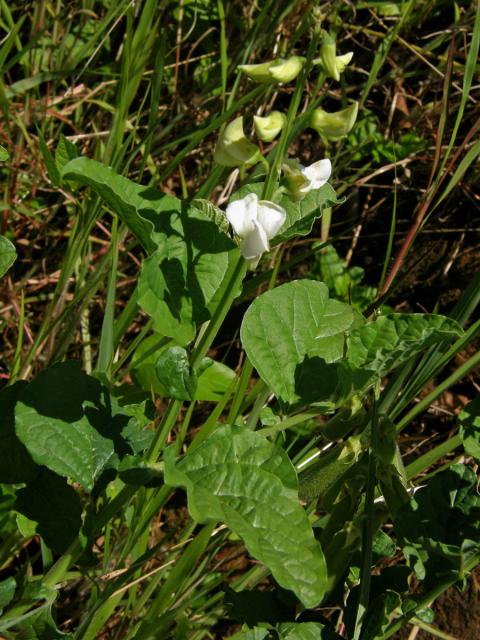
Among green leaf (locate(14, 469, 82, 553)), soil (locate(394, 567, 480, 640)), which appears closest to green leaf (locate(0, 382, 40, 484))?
green leaf (locate(14, 469, 82, 553))

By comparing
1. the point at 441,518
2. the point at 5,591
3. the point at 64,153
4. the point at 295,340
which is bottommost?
the point at 5,591

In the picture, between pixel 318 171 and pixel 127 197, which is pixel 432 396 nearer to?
pixel 318 171

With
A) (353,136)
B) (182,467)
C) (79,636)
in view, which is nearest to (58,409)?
(182,467)

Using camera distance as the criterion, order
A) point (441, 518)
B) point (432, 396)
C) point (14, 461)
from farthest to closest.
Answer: point (432, 396) < point (14, 461) < point (441, 518)

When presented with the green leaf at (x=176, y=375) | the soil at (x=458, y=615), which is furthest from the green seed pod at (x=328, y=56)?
the soil at (x=458, y=615)

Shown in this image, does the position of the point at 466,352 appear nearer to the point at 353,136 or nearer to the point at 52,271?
the point at 353,136

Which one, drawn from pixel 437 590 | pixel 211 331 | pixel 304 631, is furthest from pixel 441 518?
pixel 211 331

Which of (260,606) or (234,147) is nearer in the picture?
(234,147)
